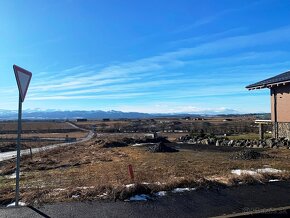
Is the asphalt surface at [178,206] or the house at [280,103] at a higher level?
the house at [280,103]

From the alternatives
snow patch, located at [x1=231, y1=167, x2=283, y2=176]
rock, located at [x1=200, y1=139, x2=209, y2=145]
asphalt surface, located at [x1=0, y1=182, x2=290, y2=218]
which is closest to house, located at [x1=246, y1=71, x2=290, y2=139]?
rock, located at [x1=200, y1=139, x2=209, y2=145]

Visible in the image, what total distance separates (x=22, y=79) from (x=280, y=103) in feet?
66.4

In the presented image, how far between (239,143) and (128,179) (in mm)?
15490

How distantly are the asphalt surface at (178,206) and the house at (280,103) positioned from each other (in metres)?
15.6

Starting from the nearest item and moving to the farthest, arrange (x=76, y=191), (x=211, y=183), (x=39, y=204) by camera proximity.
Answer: (x=39, y=204), (x=76, y=191), (x=211, y=183)

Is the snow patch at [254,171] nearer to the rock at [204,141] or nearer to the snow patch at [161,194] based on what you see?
the snow patch at [161,194]

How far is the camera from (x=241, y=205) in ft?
25.9

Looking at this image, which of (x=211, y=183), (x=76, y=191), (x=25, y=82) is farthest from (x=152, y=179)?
(x=25, y=82)

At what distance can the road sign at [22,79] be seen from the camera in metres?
7.88

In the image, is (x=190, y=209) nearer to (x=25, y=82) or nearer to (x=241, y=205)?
(x=241, y=205)

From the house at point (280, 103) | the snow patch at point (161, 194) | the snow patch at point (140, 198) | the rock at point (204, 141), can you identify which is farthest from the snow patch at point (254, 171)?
the rock at point (204, 141)

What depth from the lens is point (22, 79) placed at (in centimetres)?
813

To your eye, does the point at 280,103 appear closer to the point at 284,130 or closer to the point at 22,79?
the point at 284,130

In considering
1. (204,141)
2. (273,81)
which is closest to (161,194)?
(273,81)
